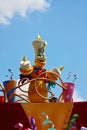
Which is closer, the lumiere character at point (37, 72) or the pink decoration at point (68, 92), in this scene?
the pink decoration at point (68, 92)

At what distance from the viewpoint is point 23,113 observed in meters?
6.24

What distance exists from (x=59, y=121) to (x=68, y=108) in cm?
28

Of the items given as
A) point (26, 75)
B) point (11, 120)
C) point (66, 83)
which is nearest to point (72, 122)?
point (11, 120)

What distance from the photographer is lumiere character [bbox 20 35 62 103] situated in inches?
305

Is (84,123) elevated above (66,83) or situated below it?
below

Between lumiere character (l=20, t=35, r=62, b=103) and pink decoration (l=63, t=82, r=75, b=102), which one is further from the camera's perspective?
lumiere character (l=20, t=35, r=62, b=103)

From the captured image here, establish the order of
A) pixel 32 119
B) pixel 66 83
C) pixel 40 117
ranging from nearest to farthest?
pixel 32 119 → pixel 40 117 → pixel 66 83

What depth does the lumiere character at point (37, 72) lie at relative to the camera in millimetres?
7759

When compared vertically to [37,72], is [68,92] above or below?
below

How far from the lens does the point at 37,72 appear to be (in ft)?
26.2

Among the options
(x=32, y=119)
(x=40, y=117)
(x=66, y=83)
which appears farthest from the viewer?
(x=66, y=83)

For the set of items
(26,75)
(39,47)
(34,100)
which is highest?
(39,47)

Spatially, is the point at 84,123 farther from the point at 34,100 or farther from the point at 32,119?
the point at 34,100

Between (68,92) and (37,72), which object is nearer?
(68,92)
